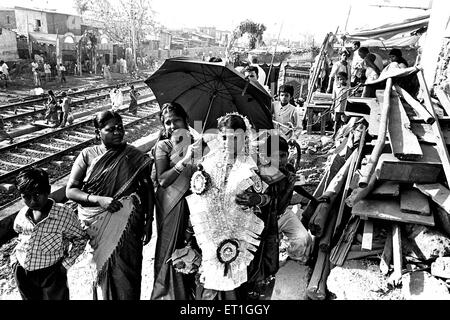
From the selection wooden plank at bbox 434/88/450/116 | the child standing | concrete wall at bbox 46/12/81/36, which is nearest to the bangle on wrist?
wooden plank at bbox 434/88/450/116

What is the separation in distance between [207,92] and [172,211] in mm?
1424

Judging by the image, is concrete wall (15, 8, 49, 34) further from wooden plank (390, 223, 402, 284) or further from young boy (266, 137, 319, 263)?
wooden plank (390, 223, 402, 284)

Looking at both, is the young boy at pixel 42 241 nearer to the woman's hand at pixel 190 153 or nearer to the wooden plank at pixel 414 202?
the woman's hand at pixel 190 153

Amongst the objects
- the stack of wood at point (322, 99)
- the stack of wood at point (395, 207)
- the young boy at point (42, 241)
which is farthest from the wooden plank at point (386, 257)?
the stack of wood at point (322, 99)

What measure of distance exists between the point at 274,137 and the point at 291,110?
1.96 metres

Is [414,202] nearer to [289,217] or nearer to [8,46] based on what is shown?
[289,217]

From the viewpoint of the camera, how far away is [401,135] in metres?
3.47

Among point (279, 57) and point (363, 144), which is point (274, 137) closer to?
point (363, 144)

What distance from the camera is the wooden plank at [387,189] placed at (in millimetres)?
3164

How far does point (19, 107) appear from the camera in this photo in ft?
44.3

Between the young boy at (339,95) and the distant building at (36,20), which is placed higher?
the distant building at (36,20)

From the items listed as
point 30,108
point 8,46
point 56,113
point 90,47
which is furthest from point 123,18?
point 56,113

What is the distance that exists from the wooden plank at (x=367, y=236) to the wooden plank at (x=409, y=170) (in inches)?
17.6
